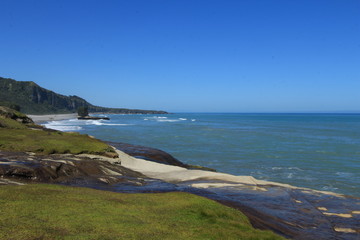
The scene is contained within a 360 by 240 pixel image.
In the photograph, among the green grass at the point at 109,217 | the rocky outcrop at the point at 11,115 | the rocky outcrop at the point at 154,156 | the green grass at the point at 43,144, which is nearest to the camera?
the green grass at the point at 109,217

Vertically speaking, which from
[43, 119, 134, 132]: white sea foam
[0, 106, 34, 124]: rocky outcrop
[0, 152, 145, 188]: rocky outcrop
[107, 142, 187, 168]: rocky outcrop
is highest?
[0, 106, 34, 124]: rocky outcrop

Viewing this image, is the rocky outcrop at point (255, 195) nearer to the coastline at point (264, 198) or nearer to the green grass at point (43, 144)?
the coastline at point (264, 198)

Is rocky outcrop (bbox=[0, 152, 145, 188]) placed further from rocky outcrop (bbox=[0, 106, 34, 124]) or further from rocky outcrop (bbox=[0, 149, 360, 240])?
rocky outcrop (bbox=[0, 106, 34, 124])

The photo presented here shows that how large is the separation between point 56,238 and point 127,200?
4637 millimetres

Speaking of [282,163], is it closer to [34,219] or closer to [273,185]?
[273,185]

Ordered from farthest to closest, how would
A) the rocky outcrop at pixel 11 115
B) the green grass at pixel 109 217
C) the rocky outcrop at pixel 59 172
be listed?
the rocky outcrop at pixel 11 115, the rocky outcrop at pixel 59 172, the green grass at pixel 109 217

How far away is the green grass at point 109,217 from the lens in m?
7.53

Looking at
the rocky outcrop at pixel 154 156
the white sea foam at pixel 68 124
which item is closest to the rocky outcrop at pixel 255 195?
the rocky outcrop at pixel 154 156

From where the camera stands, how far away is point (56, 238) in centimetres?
696

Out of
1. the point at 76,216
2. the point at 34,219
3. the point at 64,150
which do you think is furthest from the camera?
the point at 64,150

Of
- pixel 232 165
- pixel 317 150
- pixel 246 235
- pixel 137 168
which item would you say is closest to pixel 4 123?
pixel 137 168

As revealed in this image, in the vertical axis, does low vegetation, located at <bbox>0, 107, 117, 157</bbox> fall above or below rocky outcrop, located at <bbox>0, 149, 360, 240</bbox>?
above

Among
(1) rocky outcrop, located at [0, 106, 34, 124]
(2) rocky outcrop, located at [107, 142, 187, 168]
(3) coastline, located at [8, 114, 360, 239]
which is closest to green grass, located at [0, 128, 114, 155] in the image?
(3) coastline, located at [8, 114, 360, 239]

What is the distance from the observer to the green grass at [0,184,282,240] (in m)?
7.53
